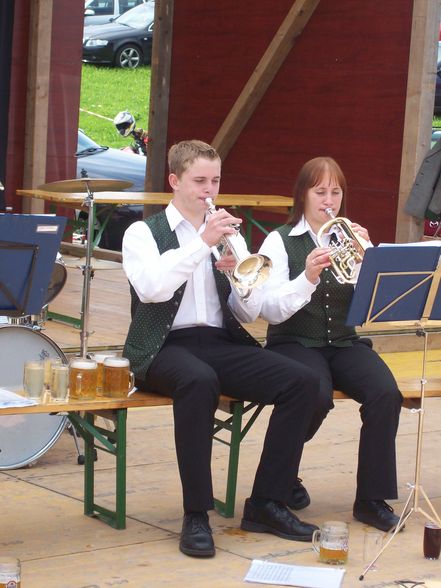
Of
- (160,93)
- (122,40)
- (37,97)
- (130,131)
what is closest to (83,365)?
(37,97)

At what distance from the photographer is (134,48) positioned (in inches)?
785

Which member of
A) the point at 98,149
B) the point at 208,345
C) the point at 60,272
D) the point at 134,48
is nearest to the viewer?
the point at 208,345

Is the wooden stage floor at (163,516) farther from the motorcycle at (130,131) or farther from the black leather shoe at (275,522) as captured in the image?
the motorcycle at (130,131)

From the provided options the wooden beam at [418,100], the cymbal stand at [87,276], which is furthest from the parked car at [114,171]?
the cymbal stand at [87,276]

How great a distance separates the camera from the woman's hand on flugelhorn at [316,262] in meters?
4.25

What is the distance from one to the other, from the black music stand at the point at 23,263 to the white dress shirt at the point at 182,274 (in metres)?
0.28

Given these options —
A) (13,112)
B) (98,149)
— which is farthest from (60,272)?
(98,149)

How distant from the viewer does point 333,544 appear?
157 inches

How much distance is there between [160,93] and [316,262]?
19.7 ft

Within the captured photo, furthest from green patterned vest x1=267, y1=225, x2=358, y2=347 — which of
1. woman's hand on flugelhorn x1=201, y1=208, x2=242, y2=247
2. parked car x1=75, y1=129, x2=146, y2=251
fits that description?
parked car x1=75, y1=129, x2=146, y2=251

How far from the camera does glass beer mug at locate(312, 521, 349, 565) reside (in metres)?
3.98

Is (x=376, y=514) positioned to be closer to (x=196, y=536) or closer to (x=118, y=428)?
(x=196, y=536)

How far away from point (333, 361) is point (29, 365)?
1.16 meters

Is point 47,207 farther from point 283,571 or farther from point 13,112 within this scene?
point 283,571
